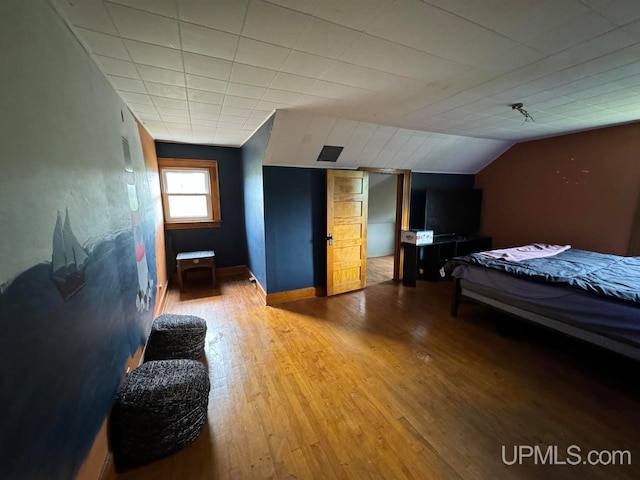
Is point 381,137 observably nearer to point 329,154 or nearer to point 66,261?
point 329,154

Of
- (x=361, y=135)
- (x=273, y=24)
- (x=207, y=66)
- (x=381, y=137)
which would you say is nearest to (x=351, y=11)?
(x=273, y=24)

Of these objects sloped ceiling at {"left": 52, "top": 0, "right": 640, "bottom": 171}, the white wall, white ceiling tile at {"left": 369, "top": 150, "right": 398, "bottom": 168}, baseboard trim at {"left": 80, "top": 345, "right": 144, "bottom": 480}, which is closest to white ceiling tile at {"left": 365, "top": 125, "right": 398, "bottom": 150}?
white ceiling tile at {"left": 369, "top": 150, "right": 398, "bottom": 168}

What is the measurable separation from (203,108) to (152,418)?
2599 millimetres

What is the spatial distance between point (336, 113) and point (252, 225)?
2255mm

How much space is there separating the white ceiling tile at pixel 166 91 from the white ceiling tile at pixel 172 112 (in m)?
0.39

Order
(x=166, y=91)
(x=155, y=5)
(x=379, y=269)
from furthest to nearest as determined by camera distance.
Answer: (x=379, y=269), (x=166, y=91), (x=155, y=5)

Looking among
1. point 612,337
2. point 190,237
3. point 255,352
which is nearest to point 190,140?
point 190,237

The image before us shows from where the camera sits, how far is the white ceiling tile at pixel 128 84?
6.45ft

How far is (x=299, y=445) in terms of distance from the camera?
1.61m

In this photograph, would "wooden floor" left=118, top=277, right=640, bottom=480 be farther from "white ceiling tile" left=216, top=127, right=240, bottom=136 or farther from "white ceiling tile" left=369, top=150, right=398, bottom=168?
"white ceiling tile" left=216, top=127, right=240, bottom=136

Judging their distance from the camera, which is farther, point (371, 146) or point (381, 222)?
point (381, 222)

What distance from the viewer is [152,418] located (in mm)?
1485
